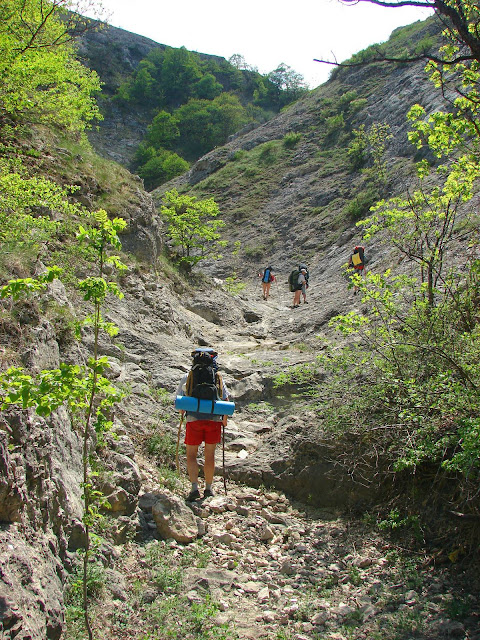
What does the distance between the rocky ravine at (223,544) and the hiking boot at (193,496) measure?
0.16 metres

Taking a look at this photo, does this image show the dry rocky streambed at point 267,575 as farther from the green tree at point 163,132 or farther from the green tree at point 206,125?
the green tree at point 206,125

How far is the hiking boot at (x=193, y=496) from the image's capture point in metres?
5.29

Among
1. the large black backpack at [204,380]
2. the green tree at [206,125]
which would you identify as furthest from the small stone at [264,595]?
the green tree at [206,125]

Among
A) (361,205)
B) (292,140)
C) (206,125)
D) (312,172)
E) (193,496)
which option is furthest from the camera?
(206,125)

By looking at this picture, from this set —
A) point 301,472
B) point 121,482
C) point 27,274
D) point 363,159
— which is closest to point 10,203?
point 27,274

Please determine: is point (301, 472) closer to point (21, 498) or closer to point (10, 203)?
point (21, 498)

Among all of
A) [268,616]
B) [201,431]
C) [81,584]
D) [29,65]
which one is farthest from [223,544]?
[29,65]

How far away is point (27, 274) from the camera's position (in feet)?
16.0

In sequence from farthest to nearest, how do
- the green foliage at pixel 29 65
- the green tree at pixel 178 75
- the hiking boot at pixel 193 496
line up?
the green tree at pixel 178 75 < the green foliage at pixel 29 65 < the hiking boot at pixel 193 496

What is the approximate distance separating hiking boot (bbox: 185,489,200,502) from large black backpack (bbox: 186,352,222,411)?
100 centimetres

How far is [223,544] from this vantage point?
4.69 m

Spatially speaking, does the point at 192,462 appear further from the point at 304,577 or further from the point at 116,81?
the point at 116,81

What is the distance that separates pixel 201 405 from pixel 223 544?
1.42 m

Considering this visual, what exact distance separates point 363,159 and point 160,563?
25725mm
